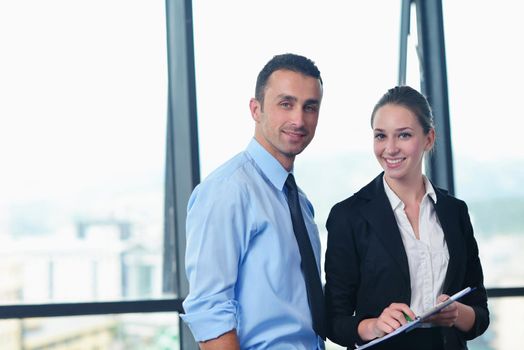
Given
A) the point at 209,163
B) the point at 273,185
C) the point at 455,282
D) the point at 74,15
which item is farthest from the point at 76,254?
the point at 455,282

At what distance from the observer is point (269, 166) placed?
1.96 metres

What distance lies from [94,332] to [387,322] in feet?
6.05

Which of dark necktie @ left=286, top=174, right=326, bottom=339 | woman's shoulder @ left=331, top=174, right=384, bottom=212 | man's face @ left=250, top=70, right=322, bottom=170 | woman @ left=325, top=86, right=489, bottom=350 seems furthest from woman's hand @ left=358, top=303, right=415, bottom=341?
man's face @ left=250, top=70, right=322, bottom=170

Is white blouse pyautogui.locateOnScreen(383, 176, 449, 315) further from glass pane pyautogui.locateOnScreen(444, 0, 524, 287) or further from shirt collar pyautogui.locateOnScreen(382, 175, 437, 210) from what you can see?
glass pane pyautogui.locateOnScreen(444, 0, 524, 287)

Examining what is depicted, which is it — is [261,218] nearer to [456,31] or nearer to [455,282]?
[455,282]

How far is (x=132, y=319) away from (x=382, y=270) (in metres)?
1.67

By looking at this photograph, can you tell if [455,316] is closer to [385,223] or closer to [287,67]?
[385,223]

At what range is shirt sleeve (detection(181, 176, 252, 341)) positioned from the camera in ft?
5.69

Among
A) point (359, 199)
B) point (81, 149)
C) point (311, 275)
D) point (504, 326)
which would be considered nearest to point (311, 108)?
point (359, 199)

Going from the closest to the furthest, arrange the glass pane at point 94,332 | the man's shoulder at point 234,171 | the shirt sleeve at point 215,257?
the shirt sleeve at point 215,257, the man's shoulder at point 234,171, the glass pane at point 94,332

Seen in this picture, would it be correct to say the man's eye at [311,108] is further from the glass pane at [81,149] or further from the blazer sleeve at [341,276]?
the glass pane at [81,149]

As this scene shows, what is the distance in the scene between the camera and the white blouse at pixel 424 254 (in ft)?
6.47

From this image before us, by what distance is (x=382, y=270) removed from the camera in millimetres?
1966

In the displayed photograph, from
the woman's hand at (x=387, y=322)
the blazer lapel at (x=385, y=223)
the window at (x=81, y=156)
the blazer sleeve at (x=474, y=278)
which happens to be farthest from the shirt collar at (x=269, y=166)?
the window at (x=81, y=156)
